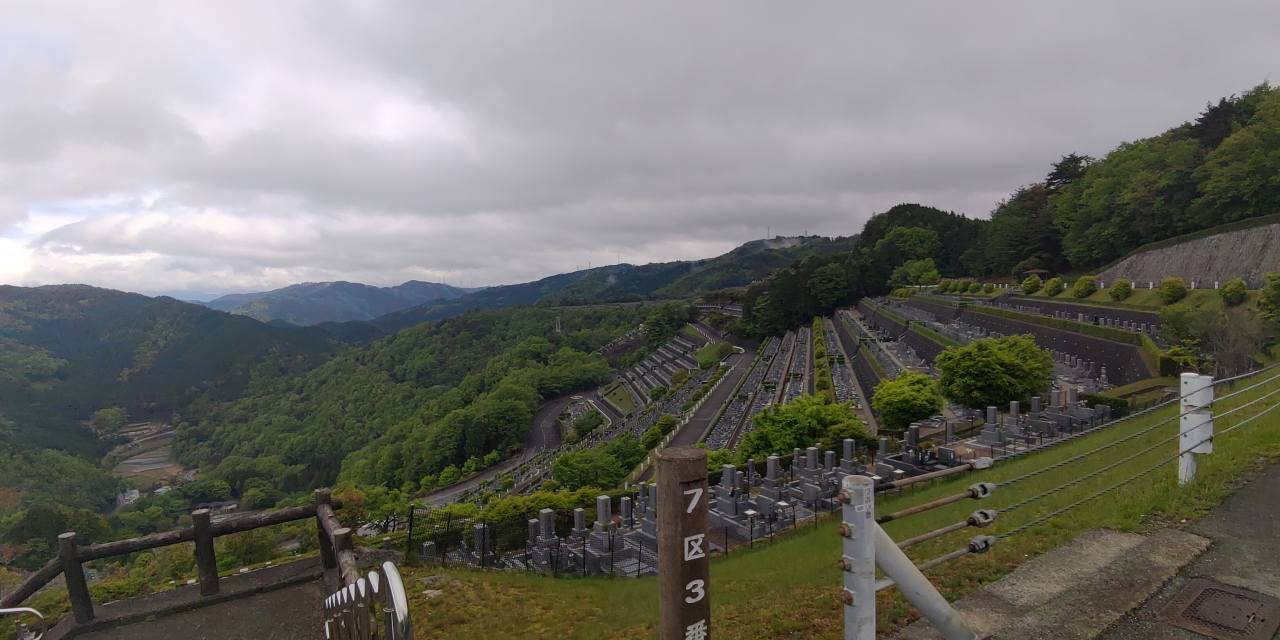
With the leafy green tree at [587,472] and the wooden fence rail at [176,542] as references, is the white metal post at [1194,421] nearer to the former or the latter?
the wooden fence rail at [176,542]

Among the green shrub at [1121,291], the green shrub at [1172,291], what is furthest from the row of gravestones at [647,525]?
the green shrub at [1121,291]

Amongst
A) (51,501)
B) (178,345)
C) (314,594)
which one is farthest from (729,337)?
(178,345)

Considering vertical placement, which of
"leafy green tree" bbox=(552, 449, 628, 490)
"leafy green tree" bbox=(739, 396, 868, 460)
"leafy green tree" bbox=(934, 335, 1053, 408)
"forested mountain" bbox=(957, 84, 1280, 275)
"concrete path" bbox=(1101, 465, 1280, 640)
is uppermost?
"forested mountain" bbox=(957, 84, 1280, 275)

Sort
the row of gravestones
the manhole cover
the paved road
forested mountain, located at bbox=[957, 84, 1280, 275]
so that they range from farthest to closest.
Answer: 1. the paved road
2. forested mountain, located at bbox=[957, 84, 1280, 275]
3. the row of gravestones
4. the manhole cover

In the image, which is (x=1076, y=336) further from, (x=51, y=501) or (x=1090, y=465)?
(x=51, y=501)

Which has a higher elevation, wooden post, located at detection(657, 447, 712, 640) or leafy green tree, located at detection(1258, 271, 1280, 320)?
wooden post, located at detection(657, 447, 712, 640)

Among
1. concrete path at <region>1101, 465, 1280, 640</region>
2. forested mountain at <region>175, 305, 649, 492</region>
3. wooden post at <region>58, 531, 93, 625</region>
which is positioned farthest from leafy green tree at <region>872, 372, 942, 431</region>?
forested mountain at <region>175, 305, 649, 492</region>

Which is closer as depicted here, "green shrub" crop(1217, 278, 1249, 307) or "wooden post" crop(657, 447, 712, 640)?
"wooden post" crop(657, 447, 712, 640)

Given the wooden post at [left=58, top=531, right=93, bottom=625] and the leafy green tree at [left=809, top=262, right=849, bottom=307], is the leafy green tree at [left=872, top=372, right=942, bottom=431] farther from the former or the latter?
the leafy green tree at [left=809, top=262, right=849, bottom=307]
